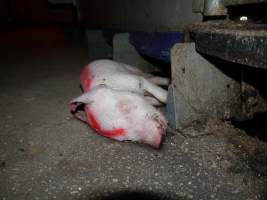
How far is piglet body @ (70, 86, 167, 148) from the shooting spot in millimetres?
2451

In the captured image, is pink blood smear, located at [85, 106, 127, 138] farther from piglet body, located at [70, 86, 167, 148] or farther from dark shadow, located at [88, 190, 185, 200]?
dark shadow, located at [88, 190, 185, 200]

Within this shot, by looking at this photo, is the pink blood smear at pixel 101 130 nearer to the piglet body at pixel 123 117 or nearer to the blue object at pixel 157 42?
the piglet body at pixel 123 117

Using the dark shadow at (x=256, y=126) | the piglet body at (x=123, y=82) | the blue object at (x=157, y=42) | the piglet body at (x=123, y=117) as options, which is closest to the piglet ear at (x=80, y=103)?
the piglet body at (x=123, y=117)

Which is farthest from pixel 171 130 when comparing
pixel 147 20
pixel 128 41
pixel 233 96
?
pixel 128 41

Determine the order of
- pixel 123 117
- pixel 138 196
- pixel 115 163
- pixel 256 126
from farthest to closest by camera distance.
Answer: pixel 256 126 → pixel 123 117 → pixel 115 163 → pixel 138 196

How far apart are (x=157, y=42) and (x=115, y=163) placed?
6.03 feet

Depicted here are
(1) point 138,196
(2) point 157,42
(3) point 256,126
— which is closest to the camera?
(1) point 138,196

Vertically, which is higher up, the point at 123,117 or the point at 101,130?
the point at 123,117

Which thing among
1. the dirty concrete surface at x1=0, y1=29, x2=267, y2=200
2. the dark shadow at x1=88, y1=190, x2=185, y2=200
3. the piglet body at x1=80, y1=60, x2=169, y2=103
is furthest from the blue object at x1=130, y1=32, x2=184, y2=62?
the dark shadow at x1=88, y1=190, x2=185, y2=200

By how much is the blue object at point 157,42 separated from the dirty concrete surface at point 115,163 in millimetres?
1074

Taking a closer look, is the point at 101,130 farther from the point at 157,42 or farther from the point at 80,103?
the point at 157,42

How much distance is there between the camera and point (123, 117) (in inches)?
101

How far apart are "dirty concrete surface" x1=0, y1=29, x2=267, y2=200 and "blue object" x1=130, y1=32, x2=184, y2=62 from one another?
1.07m

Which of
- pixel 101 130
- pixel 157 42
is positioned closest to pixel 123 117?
pixel 101 130
